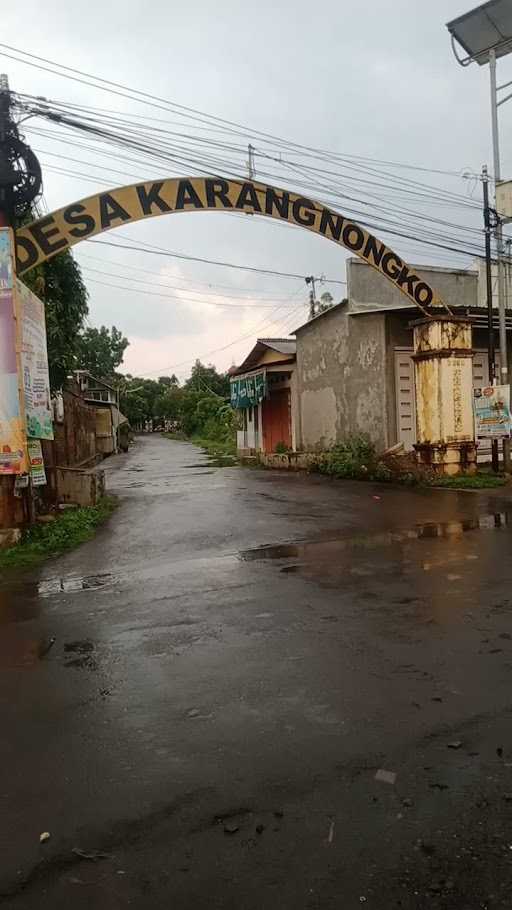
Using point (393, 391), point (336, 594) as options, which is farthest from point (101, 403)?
point (336, 594)

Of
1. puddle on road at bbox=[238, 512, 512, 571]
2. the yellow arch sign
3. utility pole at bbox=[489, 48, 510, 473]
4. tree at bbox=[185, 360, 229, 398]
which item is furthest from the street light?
tree at bbox=[185, 360, 229, 398]

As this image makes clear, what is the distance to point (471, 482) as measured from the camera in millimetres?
13812

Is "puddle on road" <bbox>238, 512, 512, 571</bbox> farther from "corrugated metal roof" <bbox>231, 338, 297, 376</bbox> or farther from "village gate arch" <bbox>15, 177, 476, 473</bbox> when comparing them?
"corrugated metal roof" <bbox>231, 338, 297, 376</bbox>

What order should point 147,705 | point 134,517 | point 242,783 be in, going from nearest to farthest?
point 242,783 < point 147,705 < point 134,517

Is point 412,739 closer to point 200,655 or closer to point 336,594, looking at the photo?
point 200,655

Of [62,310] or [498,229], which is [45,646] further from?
[498,229]

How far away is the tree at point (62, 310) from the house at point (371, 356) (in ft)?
25.3

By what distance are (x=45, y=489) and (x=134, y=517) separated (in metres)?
1.60

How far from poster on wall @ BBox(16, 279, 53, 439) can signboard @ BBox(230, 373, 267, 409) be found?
45.4 ft

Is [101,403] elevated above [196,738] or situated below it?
above

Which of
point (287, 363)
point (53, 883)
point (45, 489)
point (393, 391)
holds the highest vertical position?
point (287, 363)

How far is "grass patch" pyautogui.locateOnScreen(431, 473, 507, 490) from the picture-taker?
13.6 m

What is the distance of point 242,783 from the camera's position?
2812 mm

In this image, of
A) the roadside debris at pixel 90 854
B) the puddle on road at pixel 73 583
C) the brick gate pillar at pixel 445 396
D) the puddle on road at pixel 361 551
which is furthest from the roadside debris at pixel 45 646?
the brick gate pillar at pixel 445 396
